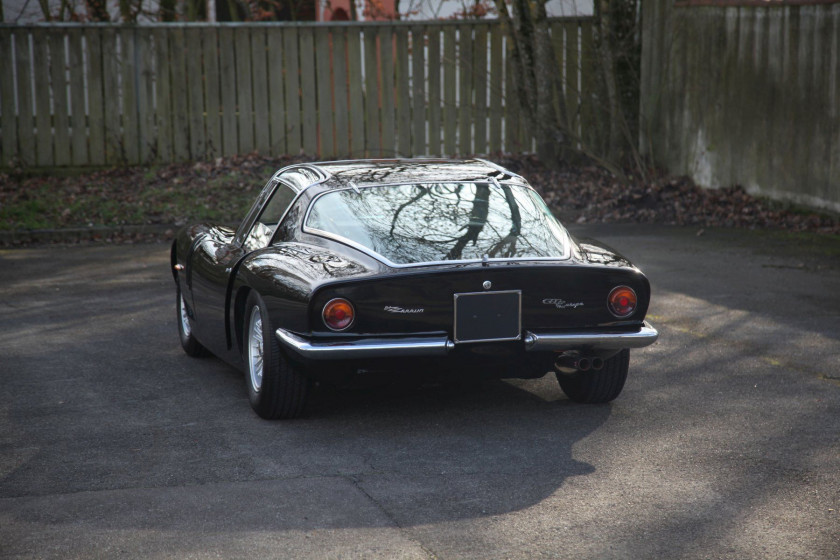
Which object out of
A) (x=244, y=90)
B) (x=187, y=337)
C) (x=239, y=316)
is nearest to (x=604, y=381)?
(x=239, y=316)

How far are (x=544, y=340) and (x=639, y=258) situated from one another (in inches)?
253

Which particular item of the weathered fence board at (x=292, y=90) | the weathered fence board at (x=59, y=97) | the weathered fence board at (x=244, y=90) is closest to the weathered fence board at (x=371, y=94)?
the weathered fence board at (x=292, y=90)

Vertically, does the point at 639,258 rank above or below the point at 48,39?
below

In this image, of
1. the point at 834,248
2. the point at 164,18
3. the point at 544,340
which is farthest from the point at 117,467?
the point at 164,18

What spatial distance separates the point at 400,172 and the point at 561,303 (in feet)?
5.09

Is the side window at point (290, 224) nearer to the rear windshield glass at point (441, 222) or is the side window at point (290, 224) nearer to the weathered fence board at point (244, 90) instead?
the rear windshield glass at point (441, 222)

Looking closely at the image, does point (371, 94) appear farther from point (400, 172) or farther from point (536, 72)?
point (400, 172)

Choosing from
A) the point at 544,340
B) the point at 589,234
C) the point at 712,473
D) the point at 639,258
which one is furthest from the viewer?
the point at 589,234

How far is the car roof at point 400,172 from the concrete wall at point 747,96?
7.20 metres

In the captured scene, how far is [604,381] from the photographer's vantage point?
21.1ft

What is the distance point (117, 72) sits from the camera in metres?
17.2

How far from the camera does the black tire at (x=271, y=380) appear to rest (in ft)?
19.6

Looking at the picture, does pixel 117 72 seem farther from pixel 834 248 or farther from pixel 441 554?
pixel 441 554

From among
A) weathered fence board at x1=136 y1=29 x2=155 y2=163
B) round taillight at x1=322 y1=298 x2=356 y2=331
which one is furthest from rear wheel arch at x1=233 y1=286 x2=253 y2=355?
weathered fence board at x1=136 y1=29 x2=155 y2=163
